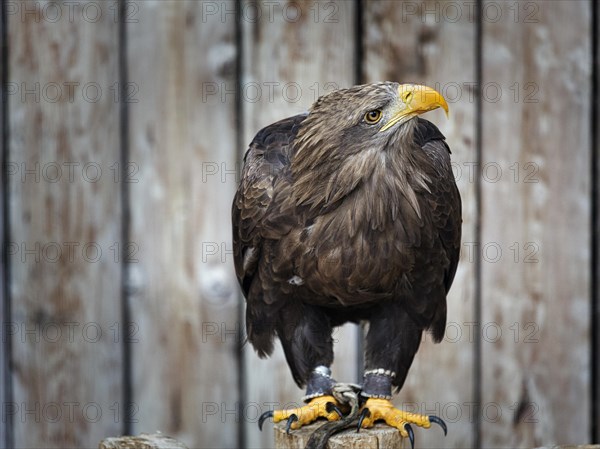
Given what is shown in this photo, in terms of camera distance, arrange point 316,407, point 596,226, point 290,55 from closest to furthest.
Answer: point 316,407, point 290,55, point 596,226

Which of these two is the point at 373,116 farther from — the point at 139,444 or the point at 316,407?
the point at 139,444

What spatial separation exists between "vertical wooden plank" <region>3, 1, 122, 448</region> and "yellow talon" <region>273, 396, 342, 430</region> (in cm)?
101

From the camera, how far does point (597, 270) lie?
3.30 metres

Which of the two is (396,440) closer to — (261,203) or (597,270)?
(261,203)

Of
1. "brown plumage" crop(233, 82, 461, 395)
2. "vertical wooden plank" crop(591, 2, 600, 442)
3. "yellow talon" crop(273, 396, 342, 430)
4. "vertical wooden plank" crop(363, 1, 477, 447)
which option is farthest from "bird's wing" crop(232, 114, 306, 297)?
"vertical wooden plank" crop(591, 2, 600, 442)

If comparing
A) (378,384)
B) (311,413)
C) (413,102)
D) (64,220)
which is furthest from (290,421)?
Result: (64,220)

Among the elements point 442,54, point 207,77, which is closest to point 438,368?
point 442,54

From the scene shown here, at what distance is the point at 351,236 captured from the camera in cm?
227

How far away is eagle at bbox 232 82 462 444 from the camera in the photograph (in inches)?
88.3

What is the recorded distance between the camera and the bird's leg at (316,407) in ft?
7.63

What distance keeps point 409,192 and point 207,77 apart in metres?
1.13

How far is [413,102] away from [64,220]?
1493 mm

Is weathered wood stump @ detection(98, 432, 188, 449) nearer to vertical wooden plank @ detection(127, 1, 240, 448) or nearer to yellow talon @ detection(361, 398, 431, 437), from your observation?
yellow talon @ detection(361, 398, 431, 437)

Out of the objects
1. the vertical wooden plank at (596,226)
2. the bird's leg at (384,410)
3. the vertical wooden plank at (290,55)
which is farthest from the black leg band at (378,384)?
the vertical wooden plank at (596,226)
